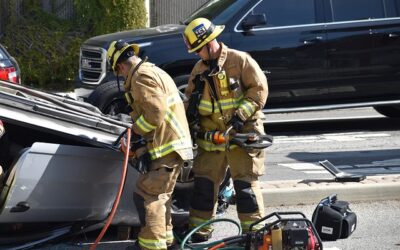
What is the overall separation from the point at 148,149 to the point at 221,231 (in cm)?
120

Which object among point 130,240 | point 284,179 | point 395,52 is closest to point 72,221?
point 130,240

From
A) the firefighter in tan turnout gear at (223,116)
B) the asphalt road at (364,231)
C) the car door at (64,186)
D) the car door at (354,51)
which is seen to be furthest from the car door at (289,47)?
the car door at (64,186)

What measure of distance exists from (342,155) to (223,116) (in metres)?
3.45

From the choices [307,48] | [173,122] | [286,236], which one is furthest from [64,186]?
[307,48]

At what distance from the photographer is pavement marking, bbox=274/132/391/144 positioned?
1053cm

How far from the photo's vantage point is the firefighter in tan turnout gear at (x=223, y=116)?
20.4 feet

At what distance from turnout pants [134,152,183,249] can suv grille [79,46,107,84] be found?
456 centimetres

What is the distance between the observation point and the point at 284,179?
827 centimetres

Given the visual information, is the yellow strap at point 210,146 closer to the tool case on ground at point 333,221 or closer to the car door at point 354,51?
the tool case on ground at point 333,221

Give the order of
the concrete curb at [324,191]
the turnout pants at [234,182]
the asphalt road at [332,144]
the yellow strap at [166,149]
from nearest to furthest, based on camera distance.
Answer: the yellow strap at [166,149]
the turnout pants at [234,182]
the concrete curb at [324,191]
the asphalt road at [332,144]

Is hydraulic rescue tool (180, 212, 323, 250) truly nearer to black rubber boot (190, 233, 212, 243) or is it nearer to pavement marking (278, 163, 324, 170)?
black rubber boot (190, 233, 212, 243)

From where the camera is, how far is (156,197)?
5883 millimetres

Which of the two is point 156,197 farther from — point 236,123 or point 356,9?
point 356,9

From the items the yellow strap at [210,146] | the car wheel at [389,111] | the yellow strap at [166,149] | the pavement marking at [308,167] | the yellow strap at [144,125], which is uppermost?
the yellow strap at [144,125]
